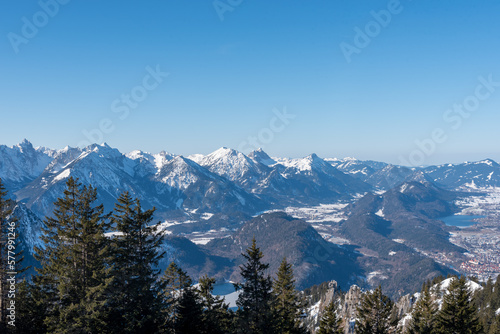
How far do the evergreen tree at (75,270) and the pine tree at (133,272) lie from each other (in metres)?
1.05

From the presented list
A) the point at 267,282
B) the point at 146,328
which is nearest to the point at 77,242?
the point at 146,328

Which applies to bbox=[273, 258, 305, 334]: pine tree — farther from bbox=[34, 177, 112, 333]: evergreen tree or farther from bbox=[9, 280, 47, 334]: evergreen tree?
bbox=[9, 280, 47, 334]: evergreen tree

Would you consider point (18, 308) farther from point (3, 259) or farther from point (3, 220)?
point (3, 220)

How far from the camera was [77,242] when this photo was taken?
2755cm

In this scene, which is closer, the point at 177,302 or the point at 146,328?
the point at 146,328

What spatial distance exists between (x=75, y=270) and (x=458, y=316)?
142 ft

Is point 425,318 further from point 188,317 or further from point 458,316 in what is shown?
point 188,317

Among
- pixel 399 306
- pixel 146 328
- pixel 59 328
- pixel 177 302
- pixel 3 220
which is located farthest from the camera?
pixel 399 306

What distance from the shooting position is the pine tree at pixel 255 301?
3139cm

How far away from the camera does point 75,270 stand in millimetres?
26266

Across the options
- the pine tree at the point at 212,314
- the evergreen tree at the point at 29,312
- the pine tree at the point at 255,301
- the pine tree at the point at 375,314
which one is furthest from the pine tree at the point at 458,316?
the evergreen tree at the point at 29,312

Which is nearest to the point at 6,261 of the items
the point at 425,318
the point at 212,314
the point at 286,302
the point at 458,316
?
the point at 212,314

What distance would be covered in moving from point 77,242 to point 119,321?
25.8 feet

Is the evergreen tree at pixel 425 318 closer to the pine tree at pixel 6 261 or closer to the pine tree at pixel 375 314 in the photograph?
the pine tree at pixel 375 314
